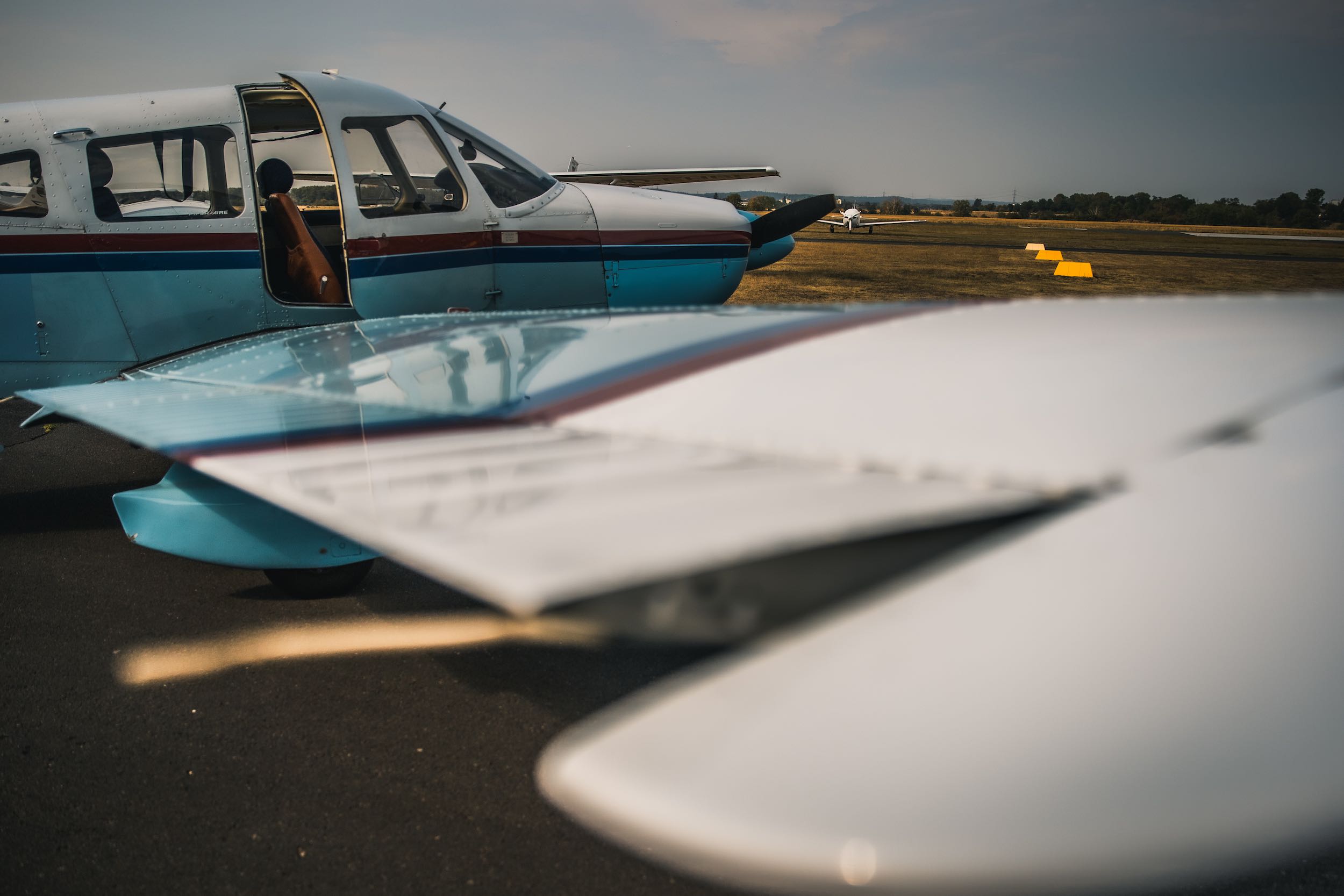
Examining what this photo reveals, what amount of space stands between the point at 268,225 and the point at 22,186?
55.1 inches

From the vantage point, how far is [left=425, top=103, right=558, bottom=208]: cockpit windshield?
205 inches

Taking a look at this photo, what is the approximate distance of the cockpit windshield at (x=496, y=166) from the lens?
520 cm

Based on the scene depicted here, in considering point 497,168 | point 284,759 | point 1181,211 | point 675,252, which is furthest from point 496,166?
point 1181,211

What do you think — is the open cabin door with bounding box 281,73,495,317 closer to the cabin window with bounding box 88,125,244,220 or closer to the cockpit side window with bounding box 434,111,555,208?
the cockpit side window with bounding box 434,111,555,208

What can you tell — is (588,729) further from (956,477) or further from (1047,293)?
(1047,293)

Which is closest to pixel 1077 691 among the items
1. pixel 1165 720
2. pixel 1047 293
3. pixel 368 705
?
pixel 1165 720

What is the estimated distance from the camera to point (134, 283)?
13.8 feet

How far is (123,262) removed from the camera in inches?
164

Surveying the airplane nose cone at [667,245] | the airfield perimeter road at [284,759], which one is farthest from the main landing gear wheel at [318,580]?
the airplane nose cone at [667,245]

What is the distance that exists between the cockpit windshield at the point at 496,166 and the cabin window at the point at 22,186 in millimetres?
2047

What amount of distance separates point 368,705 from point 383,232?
2805 millimetres

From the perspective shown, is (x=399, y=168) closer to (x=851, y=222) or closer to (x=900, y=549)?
(x=900, y=549)

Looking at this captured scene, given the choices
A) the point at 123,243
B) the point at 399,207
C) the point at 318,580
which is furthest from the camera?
the point at 399,207

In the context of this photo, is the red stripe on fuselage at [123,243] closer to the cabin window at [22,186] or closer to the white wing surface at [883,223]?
the cabin window at [22,186]
